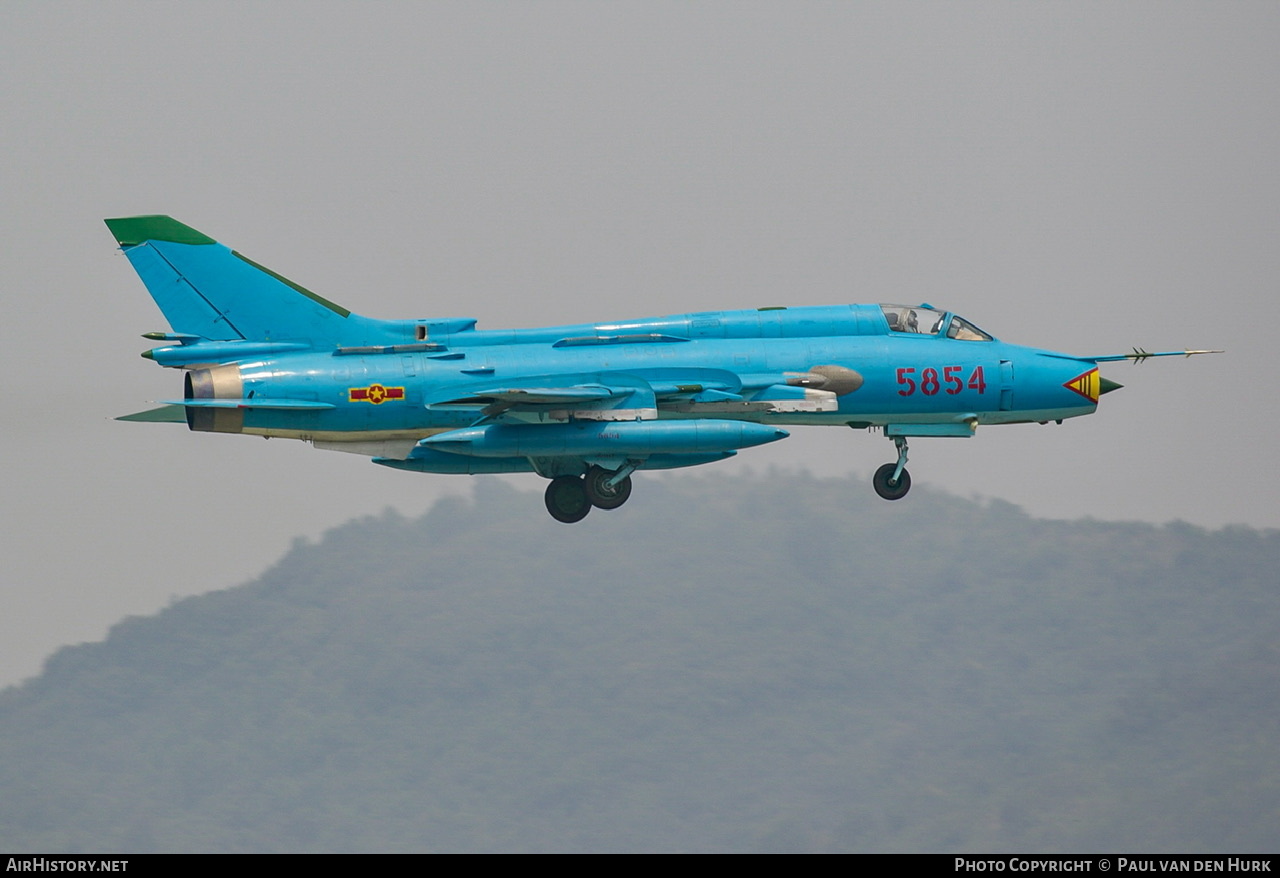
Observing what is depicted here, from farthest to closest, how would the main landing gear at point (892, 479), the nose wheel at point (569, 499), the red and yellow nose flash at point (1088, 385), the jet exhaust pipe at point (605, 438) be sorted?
the main landing gear at point (892, 479) < the red and yellow nose flash at point (1088, 385) < the nose wheel at point (569, 499) < the jet exhaust pipe at point (605, 438)

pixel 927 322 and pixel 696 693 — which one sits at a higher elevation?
pixel 927 322

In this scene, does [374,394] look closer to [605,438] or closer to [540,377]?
[540,377]

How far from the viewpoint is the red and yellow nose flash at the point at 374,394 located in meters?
34.2

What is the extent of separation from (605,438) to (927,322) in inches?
285

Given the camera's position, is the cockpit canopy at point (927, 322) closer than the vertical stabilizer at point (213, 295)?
No

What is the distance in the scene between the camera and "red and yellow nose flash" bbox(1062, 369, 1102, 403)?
123 feet

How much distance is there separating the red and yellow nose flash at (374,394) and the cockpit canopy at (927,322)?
9907mm

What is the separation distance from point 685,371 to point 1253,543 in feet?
438

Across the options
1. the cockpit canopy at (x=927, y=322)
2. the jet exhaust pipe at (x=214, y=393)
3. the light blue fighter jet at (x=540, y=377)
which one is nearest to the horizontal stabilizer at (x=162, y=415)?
the light blue fighter jet at (x=540, y=377)

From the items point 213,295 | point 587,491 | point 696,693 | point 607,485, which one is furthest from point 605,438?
point 696,693

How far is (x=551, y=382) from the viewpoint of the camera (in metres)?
34.8

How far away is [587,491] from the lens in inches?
1452

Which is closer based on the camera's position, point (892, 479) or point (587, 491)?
point (587, 491)

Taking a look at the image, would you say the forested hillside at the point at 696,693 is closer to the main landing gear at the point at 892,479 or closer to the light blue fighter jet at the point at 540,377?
the main landing gear at the point at 892,479
